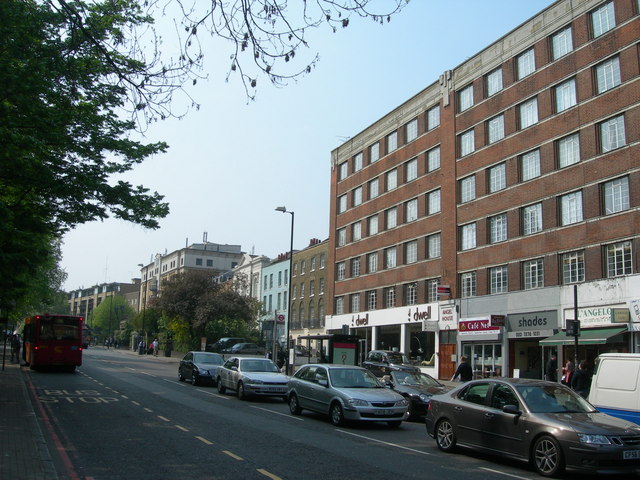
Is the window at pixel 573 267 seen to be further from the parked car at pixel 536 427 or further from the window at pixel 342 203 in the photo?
the window at pixel 342 203

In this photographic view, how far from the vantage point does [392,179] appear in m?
47.2

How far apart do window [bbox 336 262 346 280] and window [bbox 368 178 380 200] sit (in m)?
6.78

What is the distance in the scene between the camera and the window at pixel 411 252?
143 feet

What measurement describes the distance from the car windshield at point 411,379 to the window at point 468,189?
1986cm

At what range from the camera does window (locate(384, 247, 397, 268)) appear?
151 ft

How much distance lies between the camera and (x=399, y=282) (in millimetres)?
44812

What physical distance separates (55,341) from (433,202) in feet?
79.6

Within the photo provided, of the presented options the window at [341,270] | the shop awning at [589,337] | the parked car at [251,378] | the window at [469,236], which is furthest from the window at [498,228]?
the window at [341,270]

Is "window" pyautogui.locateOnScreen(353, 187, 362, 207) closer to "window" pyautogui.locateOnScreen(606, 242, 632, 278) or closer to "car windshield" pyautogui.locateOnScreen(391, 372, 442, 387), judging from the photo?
"window" pyautogui.locateOnScreen(606, 242, 632, 278)

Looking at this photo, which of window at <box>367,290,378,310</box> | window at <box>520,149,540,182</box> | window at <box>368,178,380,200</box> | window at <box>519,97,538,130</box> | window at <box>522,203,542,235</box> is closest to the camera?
window at <box>522,203,542,235</box>

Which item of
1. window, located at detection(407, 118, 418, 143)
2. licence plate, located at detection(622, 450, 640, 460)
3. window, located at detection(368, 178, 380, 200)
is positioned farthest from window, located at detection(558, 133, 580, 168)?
licence plate, located at detection(622, 450, 640, 460)

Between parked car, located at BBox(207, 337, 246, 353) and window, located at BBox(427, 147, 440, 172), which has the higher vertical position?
window, located at BBox(427, 147, 440, 172)

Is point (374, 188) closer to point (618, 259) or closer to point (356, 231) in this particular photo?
point (356, 231)

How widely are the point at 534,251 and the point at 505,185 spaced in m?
4.55
